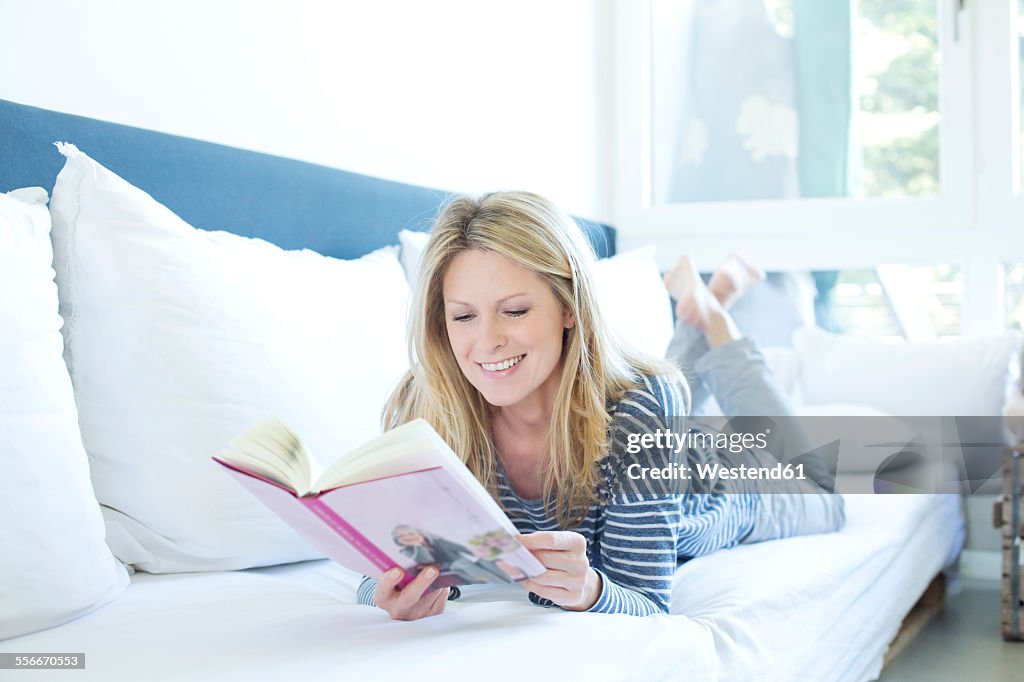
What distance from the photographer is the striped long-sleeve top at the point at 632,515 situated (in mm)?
1200

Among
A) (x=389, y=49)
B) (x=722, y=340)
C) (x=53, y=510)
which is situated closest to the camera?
(x=53, y=510)

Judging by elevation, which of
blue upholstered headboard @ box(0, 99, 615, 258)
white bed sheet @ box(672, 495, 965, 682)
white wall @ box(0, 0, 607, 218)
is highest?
white wall @ box(0, 0, 607, 218)

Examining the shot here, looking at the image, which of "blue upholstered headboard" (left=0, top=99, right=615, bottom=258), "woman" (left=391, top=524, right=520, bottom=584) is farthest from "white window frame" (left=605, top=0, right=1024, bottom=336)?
"woman" (left=391, top=524, right=520, bottom=584)

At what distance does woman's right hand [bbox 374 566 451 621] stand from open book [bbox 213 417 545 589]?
0.02m

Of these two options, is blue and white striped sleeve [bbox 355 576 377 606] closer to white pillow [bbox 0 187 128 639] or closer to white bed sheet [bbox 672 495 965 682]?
white pillow [bbox 0 187 128 639]

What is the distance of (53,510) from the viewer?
3.29 ft

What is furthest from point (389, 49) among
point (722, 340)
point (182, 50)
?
point (722, 340)

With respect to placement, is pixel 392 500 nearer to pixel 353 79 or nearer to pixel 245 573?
pixel 245 573

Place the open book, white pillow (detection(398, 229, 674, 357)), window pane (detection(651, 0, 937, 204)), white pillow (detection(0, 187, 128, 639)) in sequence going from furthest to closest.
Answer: window pane (detection(651, 0, 937, 204))
white pillow (detection(398, 229, 674, 357))
white pillow (detection(0, 187, 128, 639))
the open book

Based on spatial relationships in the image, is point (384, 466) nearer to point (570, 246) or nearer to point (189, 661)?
point (189, 661)

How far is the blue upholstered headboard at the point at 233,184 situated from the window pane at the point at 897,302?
143cm

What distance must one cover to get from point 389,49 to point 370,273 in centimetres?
76

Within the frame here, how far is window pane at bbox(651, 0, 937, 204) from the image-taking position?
3043mm

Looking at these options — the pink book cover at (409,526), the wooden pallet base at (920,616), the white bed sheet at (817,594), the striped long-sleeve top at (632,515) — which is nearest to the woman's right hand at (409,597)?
the pink book cover at (409,526)
